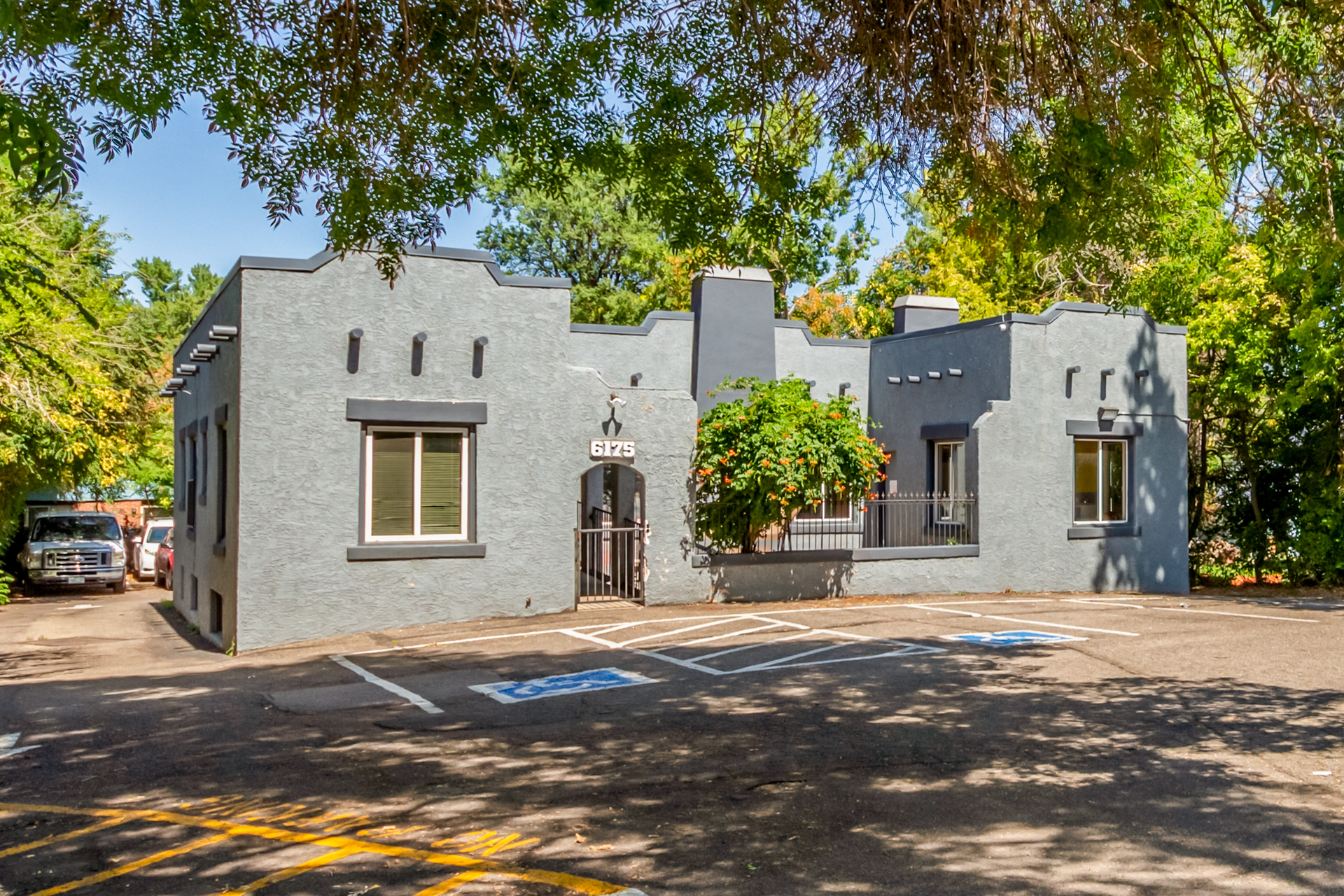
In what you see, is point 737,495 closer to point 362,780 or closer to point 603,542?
point 603,542

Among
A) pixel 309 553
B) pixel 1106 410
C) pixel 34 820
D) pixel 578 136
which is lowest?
pixel 34 820

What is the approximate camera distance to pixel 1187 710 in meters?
8.85

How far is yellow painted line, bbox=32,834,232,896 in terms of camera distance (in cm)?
521

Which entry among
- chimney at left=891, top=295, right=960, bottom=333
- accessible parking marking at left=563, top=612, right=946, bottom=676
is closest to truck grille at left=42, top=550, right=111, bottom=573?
accessible parking marking at left=563, top=612, right=946, bottom=676

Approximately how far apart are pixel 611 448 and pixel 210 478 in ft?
19.1

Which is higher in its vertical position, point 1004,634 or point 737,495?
point 737,495

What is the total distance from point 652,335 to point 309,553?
856 cm

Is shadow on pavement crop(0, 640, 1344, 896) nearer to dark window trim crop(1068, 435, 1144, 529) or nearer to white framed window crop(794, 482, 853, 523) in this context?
dark window trim crop(1068, 435, 1144, 529)

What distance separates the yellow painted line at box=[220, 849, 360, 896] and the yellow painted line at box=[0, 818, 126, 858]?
57.5 inches

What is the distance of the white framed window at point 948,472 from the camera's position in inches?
776

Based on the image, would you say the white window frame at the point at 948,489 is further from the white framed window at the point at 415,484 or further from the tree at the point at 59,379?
the tree at the point at 59,379

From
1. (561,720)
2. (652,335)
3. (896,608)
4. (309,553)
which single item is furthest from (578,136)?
(652,335)

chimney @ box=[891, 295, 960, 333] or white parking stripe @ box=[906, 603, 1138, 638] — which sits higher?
chimney @ box=[891, 295, 960, 333]

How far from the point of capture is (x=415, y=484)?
1479 centimetres
